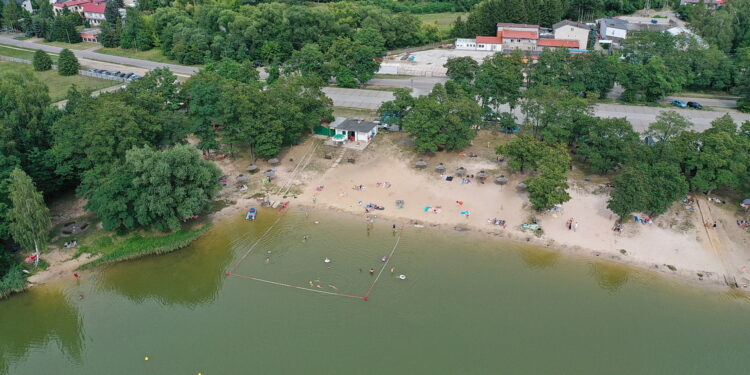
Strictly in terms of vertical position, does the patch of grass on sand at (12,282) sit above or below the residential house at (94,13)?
below

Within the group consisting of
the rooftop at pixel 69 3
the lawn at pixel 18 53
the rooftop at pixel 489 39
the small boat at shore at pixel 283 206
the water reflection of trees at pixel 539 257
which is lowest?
the water reflection of trees at pixel 539 257

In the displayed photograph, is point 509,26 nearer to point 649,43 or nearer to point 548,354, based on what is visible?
point 649,43

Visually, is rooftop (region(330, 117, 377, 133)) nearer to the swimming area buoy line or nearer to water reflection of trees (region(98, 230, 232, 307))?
the swimming area buoy line

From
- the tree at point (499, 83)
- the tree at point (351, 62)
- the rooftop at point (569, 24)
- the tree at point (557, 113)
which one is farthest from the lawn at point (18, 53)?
the rooftop at point (569, 24)

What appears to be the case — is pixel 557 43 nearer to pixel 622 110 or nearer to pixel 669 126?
pixel 622 110

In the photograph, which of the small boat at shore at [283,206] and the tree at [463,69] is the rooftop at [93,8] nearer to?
the tree at [463,69]

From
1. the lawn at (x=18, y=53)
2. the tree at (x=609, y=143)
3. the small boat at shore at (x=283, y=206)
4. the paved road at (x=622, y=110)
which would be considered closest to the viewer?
the small boat at shore at (x=283, y=206)
